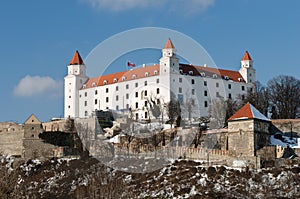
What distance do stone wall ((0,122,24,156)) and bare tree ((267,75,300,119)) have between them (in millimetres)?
27031

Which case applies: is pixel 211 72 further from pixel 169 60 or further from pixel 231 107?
pixel 231 107

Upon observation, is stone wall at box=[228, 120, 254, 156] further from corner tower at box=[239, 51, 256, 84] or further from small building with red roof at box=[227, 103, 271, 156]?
corner tower at box=[239, 51, 256, 84]

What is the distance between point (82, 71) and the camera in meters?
99.9

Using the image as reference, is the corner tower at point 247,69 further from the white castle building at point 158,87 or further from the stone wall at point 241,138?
the stone wall at point 241,138

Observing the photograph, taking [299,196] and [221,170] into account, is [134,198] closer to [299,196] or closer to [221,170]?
[221,170]

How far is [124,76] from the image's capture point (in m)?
93.4

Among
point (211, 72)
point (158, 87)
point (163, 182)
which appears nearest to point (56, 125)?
point (158, 87)

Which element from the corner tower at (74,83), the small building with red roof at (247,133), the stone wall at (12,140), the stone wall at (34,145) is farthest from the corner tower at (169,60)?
the small building with red roof at (247,133)

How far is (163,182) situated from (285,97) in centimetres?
2695

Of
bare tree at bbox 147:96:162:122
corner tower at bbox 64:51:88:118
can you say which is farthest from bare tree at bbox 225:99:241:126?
corner tower at bbox 64:51:88:118

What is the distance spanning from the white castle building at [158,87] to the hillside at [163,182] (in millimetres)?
28145

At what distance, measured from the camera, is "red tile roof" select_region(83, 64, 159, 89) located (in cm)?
9012

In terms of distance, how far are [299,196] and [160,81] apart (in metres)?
44.8

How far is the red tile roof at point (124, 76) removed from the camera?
3548 inches
